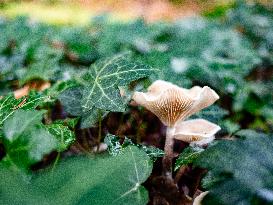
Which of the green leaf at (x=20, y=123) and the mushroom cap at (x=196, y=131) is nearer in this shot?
the green leaf at (x=20, y=123)

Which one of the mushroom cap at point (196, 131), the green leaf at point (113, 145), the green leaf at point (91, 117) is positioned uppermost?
the green leaf at point (113, 145)

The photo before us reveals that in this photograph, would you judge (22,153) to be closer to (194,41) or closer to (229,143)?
(229,143)

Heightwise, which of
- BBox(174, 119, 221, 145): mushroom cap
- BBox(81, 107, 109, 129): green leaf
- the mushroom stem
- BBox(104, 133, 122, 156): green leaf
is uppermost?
BBox(104, 133, 122, 156): green leaf

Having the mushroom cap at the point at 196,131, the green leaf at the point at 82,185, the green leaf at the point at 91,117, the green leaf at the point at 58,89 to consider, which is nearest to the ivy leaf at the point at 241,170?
the green leaf at the point at 82,185

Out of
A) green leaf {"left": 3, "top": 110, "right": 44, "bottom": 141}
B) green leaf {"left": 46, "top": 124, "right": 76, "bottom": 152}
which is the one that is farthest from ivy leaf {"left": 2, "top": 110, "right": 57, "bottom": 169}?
green leaf {"left": 46, "top": 124, "right": 76, "bottom": 152}

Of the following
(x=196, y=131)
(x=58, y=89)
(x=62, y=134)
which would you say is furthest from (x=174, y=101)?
(x=58, y=89)

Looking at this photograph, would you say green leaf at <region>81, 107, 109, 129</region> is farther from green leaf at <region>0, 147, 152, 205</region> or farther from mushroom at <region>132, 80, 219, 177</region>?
green leaf at <region>0, 147, 152, 205</region>

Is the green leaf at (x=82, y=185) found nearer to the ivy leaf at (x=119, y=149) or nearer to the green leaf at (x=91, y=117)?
the ivy leaf at (x=119, y=149)

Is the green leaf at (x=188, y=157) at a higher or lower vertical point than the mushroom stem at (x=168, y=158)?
higher
